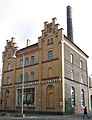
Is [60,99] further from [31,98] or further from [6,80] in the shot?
[6,80]

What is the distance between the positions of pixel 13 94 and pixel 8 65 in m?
8.26

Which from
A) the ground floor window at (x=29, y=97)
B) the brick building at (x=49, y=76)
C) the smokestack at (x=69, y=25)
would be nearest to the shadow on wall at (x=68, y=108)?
the brick building at (x=49, y=76)

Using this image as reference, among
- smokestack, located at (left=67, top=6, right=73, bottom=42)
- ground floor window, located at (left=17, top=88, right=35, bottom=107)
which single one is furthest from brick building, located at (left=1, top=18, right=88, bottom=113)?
smokestack, located at (left=67, top=6, right=73, bottom=42)

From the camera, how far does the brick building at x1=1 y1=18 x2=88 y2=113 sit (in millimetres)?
38469

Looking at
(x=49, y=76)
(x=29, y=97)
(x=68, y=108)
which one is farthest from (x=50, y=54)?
(x=68, y=108)

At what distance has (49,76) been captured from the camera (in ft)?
132

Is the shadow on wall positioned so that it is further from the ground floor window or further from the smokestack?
the smokestack

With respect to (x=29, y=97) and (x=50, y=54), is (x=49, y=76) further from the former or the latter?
(x=29, y=97)

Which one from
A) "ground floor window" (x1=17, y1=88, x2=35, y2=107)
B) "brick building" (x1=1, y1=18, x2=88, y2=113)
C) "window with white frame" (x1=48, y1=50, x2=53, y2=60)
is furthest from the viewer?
"ground floor window" (x1=17, y1=88, x2=35, y2=107)

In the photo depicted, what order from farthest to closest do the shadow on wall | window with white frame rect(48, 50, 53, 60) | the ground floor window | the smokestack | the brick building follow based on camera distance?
the smokestack < the ground floor window < window with white frame rect(48, 50, 53, 60) < the brick building < the shadow on wall

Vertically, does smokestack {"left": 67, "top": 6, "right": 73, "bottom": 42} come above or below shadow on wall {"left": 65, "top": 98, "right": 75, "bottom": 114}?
above

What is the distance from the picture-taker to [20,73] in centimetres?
4747

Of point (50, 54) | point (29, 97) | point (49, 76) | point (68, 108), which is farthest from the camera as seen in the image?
point (29, 97)

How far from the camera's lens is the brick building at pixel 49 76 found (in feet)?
126
